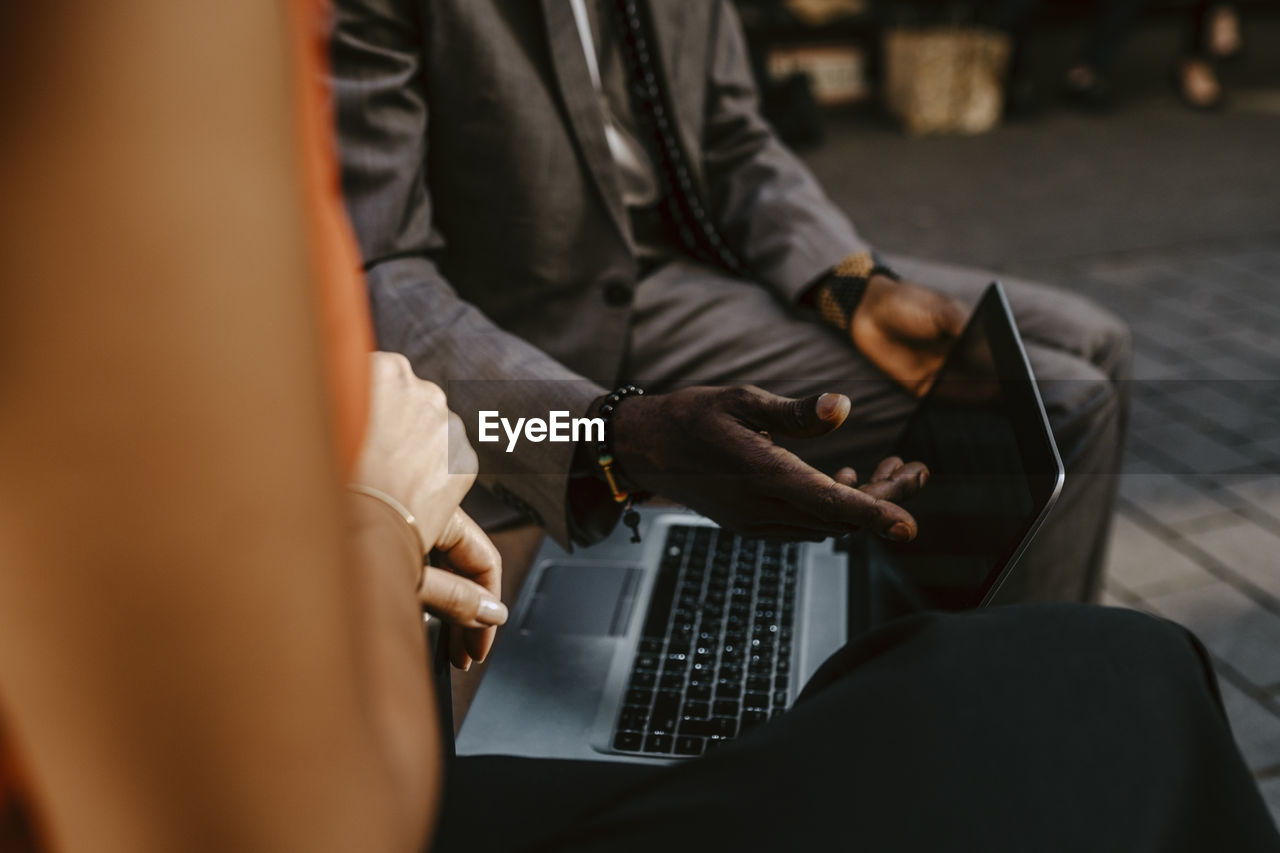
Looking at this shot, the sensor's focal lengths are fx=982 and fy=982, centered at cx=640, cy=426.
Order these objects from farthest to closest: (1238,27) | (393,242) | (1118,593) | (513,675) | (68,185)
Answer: (1238,27) < (1118,593) < (393,242) < (513,675) < (68,185)

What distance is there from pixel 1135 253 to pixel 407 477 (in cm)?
328

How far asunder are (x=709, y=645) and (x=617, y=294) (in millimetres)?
421

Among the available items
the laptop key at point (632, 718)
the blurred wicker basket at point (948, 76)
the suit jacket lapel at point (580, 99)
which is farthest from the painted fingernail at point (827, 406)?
the blurred wicker basket at point (948, 76)

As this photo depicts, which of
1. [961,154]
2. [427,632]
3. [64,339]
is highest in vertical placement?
[64,339]

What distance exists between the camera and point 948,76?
4.77m

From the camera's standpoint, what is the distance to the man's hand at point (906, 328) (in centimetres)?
88

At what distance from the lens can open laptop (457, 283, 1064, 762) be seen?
588 mm

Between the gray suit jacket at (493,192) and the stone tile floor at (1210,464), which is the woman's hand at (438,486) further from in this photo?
the stone tile floor at (1210,464)

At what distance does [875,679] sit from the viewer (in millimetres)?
472

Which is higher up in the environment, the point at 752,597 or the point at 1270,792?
the point at 752,597

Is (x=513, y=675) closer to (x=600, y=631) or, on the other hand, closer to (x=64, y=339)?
(x=600, y=631)

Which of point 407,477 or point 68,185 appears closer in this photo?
point 68,185

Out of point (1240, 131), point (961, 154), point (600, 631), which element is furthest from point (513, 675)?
point (1240, 131)

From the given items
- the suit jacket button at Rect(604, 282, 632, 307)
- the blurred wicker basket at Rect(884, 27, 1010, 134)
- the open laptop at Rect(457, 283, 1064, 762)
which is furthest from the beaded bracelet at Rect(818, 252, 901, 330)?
the blurred wicker basket at Rect(884, 27, 1010, 134)
